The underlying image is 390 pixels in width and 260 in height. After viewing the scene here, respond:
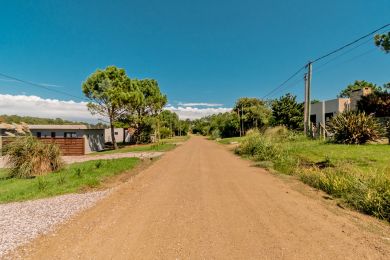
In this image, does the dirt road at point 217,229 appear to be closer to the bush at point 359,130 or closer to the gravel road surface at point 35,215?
the gravel road surface at point 35,215

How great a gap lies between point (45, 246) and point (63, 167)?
29.9 ft

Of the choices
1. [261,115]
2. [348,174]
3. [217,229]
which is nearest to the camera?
[217,229]

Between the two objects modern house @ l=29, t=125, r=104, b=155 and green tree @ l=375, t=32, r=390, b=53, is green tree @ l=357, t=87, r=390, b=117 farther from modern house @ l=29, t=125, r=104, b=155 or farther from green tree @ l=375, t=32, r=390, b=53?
modern house @ l=29, t=125, r=104, b=155

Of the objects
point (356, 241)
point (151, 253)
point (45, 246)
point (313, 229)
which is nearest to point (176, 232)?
point (151, 253)

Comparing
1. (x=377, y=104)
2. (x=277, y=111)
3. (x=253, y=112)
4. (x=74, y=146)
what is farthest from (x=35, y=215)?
(x=253, y=112)

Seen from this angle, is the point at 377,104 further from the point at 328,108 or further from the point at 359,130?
the point at 359,130

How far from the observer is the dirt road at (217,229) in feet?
11.4

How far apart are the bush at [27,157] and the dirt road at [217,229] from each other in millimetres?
6100

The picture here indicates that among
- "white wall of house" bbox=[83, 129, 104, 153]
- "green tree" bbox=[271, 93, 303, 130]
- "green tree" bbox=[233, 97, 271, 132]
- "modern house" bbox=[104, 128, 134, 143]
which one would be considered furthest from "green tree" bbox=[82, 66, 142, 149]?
"green tree" bbox=[233, 97, 271, 132]

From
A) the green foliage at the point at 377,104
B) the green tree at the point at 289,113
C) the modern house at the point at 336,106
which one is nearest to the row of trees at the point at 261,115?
the green tree at the point at 289,113

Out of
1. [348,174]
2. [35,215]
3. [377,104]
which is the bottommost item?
[35,215]

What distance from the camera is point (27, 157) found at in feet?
35.4

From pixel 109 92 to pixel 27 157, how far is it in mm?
18043

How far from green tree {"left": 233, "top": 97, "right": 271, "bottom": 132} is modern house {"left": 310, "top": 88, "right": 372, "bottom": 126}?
1462cm
